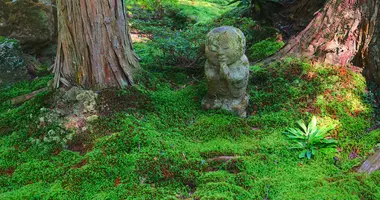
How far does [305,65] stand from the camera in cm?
526

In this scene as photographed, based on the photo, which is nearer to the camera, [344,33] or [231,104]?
[231,104]

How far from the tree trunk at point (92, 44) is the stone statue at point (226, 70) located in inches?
49.5

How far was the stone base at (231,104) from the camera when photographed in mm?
4707

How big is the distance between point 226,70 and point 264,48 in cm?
269

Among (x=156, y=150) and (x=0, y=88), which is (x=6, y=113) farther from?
(x=156, y=150)

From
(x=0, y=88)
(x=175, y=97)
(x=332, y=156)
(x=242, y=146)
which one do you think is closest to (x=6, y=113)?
(x=0, y=88)

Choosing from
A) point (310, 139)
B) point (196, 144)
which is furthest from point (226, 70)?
point (310, 139)

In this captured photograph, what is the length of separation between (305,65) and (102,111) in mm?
3260

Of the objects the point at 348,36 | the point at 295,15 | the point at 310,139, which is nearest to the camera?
the point at 310,139

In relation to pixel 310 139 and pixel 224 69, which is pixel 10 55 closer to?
pixel 224 69

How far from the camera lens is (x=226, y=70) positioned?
4.32m

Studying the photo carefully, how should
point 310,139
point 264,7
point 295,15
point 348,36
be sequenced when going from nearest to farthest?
point 310,139
point 348,36
point 295,15
point 264,7

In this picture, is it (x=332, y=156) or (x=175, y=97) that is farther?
(x=175, y=97)

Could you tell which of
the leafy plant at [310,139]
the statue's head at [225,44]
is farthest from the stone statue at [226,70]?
the leafy plant at [310,139]
